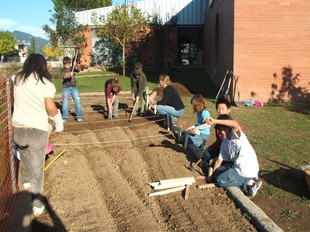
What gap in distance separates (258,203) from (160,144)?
2.84m

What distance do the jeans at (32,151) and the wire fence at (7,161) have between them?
1.18ft

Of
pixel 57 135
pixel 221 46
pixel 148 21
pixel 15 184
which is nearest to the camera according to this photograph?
pixel 15 184

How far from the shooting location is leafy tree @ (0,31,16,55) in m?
63.0

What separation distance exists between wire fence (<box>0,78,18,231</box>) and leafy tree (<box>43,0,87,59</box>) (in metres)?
24.1

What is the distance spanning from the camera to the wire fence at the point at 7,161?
4262mm

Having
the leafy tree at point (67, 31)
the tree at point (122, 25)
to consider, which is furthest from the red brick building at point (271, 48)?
the leafy tree at point (67, 31)

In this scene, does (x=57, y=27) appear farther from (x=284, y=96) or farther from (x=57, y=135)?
(x=57, y=135)

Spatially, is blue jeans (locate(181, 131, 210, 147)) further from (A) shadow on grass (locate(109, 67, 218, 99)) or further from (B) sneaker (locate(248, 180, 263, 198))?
(A) shadow on grass (locate(109, 67, 218, 99))

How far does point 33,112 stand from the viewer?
13.2 ft

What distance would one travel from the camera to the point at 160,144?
6.95m

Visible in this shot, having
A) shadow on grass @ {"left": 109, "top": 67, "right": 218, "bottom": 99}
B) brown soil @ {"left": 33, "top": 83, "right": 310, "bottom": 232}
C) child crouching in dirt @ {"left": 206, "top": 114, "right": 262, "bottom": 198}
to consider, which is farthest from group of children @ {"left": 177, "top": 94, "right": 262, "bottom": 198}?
shadow on grass @ {"left": 109, "top": 67, "right": 218, "bottom": 99}

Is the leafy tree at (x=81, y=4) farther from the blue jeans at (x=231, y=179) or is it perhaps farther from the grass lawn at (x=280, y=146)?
the blue jeans at (x=231, y=179)

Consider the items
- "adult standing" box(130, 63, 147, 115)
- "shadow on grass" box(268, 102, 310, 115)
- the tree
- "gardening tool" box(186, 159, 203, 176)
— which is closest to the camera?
"gardening tool" box(186, 159, 203, 176)

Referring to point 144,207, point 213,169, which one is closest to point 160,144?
point 213,169
